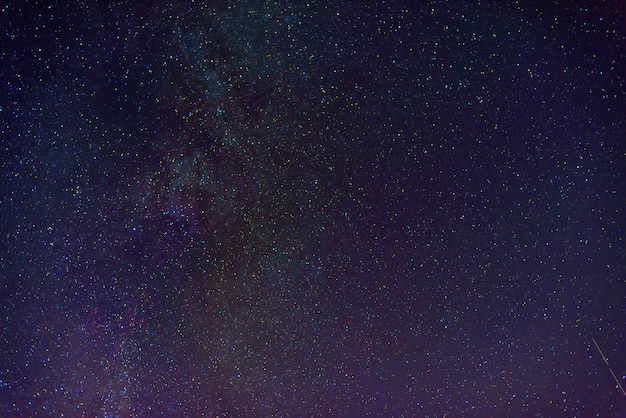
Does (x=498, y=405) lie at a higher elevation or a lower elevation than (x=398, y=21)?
lower

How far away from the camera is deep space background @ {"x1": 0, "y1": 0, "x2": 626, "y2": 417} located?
61 cm

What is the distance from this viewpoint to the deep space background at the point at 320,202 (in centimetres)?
61

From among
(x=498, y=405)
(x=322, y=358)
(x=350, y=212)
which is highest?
(x=350, y=212)

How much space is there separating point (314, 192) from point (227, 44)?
0.20 meters

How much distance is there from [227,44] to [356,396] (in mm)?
458

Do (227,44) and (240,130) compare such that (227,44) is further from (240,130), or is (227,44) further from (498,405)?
(498,405)

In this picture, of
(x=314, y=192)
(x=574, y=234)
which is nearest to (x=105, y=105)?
(x=314, y=192)

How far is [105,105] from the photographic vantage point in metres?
0.62

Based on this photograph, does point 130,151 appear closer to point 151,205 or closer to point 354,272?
point 151,205

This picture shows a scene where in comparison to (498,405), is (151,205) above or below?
above

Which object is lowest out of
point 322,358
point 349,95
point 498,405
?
point 498,405

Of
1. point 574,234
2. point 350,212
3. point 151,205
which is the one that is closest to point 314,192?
point 350,212

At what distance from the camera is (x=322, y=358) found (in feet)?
2.07

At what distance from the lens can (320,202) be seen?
62cm
